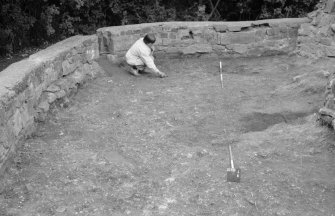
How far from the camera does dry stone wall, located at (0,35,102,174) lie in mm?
4004

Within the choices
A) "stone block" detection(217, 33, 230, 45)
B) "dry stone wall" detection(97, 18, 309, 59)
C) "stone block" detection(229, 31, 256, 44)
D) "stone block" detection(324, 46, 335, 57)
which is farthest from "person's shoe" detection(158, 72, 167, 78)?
"stone block" detection(324, 46, 335, 57)

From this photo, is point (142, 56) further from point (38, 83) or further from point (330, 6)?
point (330, 6)

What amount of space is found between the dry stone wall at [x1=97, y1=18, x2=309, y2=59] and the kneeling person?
736 millimetres

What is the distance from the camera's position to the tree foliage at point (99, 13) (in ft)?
29.9

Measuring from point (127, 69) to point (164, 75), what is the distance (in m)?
0.79

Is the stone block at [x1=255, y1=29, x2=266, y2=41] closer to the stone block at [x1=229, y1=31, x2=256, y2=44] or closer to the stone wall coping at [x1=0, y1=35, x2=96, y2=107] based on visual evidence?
the stone block at [x1=229, y1=31, x2=256, y2=44]

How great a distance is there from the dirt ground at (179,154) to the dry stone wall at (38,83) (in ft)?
0.63

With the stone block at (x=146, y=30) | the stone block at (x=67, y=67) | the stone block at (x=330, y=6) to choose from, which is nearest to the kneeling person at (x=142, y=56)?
the stone block at (x=146, y=30)

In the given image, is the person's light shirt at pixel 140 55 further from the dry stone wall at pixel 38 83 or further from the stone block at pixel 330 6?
the stone block at pixel 330 6

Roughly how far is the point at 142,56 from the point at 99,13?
12.0 feet

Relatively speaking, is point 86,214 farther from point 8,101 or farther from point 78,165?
point 8,101

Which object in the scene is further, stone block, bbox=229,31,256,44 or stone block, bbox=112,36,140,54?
stone block, bbox=229,31,256,44

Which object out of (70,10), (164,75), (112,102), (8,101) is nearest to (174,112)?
(112,102)

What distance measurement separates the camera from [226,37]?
8.09m
